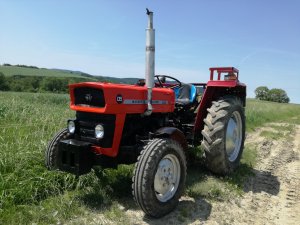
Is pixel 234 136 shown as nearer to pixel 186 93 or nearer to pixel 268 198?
pixel 186 93

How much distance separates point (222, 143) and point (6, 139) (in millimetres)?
3177

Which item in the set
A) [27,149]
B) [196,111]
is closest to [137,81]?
[196,111]

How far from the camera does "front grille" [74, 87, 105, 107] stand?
13.3 feet

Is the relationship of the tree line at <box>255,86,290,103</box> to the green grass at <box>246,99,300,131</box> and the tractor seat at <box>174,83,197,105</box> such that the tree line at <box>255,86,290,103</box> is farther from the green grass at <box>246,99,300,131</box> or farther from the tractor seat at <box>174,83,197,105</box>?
the tractor seat at <box>174,83,197,105</box>

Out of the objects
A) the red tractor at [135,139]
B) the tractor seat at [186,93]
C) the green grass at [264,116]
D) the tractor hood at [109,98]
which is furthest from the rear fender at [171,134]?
the green grass at [264,116]

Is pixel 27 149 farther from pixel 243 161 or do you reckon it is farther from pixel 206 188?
pixel 243 161

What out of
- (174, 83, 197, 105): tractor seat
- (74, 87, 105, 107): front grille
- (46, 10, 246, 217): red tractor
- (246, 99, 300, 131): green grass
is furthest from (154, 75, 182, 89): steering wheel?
(246, 99, 300, 131): green grass

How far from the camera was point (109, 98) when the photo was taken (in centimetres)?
393

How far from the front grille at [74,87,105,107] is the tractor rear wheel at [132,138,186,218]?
746 mm

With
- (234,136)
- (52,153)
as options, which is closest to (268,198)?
(234,136)

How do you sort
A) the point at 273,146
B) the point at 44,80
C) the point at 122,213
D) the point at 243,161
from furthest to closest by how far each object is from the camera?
the point at 44,80 < the point at 273,146 < the point at 243,161 < the point at 122,213

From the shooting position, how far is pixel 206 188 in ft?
16.1

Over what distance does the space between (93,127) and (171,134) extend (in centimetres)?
93

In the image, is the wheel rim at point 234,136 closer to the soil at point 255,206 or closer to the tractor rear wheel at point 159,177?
the soil at point 255,206
